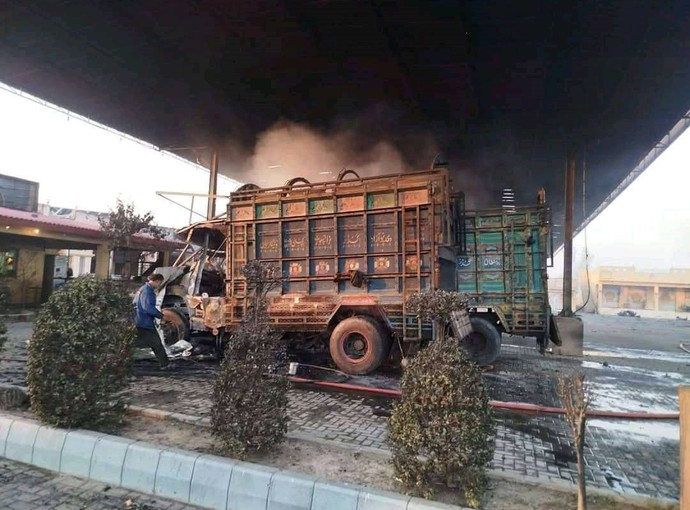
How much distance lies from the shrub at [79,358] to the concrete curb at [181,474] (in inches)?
7.9

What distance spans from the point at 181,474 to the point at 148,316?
4149 millimetres

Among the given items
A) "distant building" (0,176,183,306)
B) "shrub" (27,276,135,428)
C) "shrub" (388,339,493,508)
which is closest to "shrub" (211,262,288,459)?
"shrub" (388,339,493,508)

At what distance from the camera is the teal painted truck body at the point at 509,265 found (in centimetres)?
854

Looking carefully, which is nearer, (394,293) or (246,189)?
(394,293)

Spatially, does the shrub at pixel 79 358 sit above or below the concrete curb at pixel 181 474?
above

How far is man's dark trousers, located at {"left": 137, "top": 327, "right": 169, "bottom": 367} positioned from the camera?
6.71m

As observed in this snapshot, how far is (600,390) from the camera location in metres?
6.50

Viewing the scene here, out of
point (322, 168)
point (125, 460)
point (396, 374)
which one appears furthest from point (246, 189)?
point (322, 168)

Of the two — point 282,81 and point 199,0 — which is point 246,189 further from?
point 282,81

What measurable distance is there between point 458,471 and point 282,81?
11350 mm

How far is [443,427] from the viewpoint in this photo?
8.82ft

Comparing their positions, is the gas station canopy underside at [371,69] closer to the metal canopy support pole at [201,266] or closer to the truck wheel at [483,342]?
the metal canopy support pole at [201,266]

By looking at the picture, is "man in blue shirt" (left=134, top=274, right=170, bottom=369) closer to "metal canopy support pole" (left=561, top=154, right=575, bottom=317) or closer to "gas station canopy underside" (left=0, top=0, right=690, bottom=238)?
"gas station canopy underside" (left=0, top=0, right=690, bottom=238)

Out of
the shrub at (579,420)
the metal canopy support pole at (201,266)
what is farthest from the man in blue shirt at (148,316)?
the shrub at (579,420)
